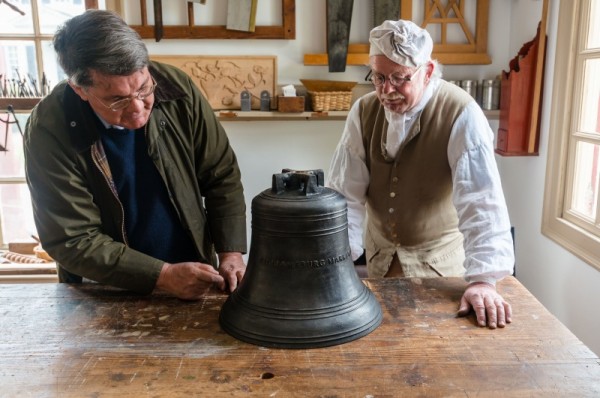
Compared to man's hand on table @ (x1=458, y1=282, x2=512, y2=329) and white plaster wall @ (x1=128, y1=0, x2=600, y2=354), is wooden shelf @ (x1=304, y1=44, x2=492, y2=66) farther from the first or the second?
man's hand on table @ (x1=458, y1=282, x2=512, y2=329)

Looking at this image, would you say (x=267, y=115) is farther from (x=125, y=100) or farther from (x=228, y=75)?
(x=125, y=100)

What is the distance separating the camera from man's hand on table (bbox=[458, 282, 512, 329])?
4.53ft

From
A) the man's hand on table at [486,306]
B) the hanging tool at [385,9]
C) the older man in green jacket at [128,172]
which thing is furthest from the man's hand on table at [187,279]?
the hanging tool at [385,9]

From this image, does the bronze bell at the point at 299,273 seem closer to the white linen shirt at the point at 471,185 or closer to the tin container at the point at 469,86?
the white linen shirt at the point at 471,185

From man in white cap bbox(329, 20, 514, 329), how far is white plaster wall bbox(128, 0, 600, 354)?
1236 mm

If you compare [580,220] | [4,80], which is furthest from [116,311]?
[4,80]

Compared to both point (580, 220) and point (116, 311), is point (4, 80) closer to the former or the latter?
point (116, 311)

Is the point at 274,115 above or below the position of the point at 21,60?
below

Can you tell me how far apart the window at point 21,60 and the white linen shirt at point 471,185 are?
2.37 meters

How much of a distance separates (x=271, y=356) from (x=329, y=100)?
7.82 feet

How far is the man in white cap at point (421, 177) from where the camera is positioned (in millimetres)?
1599

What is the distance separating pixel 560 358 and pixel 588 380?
0.28 feet

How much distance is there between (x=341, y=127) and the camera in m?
3.67

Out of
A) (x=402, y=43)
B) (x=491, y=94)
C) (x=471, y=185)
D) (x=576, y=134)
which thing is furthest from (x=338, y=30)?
(x=471, y=185)
